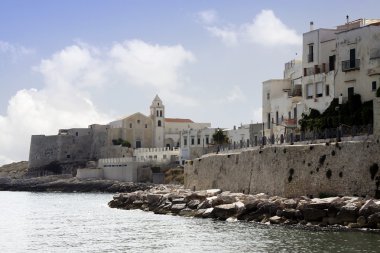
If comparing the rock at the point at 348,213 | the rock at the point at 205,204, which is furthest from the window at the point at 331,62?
the rock at the point at 348,213

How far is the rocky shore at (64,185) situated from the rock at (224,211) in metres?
48.1

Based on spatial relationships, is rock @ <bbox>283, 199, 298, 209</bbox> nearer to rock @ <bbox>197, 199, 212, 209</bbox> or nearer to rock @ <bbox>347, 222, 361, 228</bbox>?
rock @ <bbox>347, 222, 361, 228</bbox>

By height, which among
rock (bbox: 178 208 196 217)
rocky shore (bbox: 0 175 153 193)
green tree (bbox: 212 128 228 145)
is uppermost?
green tree (bbox: 212 128 228 145)

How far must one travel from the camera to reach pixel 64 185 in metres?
108

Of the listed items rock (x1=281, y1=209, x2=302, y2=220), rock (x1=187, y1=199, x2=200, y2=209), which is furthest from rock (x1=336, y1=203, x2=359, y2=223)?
rock (x1=187, y1=199, x2=200, y2=209)

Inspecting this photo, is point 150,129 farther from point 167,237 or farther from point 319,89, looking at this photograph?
point 167,237

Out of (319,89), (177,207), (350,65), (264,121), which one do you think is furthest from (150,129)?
(177,207)

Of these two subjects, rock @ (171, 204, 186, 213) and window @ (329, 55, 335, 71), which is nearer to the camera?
rock @ (171, 204, 186, 213)

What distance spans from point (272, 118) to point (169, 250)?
37966 mm

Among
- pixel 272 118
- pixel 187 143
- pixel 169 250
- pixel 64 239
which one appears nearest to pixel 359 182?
pixel 169 250

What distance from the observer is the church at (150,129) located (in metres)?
121

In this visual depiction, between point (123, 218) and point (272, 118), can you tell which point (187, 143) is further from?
point (123, 218)

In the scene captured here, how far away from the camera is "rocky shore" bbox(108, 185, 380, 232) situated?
34.9 m

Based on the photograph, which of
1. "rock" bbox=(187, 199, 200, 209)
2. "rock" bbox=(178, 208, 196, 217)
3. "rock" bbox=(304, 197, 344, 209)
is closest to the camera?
"rock" bbox=(304, 197, 344, 209)
